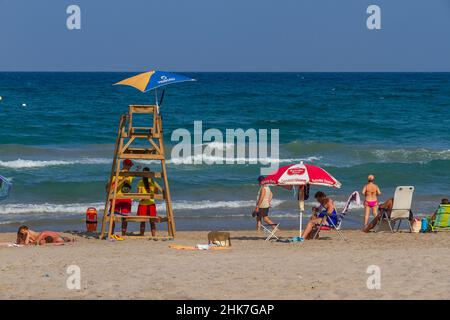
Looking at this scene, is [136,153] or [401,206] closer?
[136,153]

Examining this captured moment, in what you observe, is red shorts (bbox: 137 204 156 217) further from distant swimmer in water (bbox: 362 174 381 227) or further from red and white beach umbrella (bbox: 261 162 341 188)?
distant swimmer in water (bbox: 362 174 381 227)

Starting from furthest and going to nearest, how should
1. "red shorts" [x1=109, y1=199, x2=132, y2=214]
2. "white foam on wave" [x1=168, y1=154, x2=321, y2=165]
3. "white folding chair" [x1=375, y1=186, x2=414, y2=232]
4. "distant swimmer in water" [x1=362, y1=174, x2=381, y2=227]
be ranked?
"white foam on wave" [x1=168, y1=154, x2=321, y2=165], "distant swimmer in water" [x1=362, y1=174, x2=381, y2=227], "white folding chair" [x1=375, y1=186, x2=414, y2=232], "red shorts" [x1=109, y1=199, x2=132, y2=214]

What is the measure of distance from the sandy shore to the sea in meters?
3.93

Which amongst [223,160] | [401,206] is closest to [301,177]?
[401,206]

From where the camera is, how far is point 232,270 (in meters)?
9.94

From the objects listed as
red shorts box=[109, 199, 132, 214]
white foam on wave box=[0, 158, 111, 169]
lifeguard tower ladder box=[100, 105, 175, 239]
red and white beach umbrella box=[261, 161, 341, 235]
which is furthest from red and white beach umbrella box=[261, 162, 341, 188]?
white foam on wave box=[0, 158, 111, 169]

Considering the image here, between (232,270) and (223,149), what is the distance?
63.9 feet

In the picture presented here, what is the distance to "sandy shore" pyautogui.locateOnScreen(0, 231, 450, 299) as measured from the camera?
8.57 metres

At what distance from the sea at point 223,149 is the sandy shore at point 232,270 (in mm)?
3925

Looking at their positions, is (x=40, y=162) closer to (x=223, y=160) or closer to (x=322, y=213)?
(x=223, y=160)

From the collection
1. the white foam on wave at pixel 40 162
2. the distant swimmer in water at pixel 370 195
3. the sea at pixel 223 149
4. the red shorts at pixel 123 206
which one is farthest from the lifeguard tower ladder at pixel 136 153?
the white foam on wave at pixel 40 162

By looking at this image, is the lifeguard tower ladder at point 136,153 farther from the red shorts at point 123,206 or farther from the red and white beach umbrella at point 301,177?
the red and white beach umbrella at point 301,177
